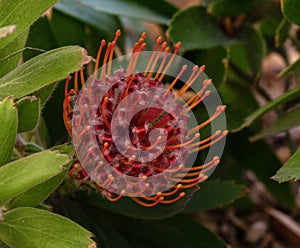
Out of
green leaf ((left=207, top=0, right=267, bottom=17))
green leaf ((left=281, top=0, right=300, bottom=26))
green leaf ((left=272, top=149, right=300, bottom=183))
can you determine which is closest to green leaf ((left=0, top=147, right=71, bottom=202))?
green leaf ((left=272, top=149, right=300, bottom=183))

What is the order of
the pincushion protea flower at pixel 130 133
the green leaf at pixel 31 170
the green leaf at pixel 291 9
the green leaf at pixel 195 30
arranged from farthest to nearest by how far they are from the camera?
the green leaf at pixel 195 30 < the green leaf at pixel 291 9 < the pincushion protea flower at pixel 130 133 < the green leaf at pixel 31 170

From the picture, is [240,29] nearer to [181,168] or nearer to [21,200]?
[181,168]

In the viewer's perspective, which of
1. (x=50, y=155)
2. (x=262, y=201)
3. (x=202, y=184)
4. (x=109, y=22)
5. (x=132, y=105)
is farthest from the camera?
(x=262, y=201)

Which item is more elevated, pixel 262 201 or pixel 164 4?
pixel 164 4

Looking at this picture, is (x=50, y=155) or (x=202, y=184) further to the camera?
(x=202, y=184)

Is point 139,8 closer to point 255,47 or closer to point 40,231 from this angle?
point 255,47

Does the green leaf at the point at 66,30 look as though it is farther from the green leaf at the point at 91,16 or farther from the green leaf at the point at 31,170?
the green leaf at the point at 31,170

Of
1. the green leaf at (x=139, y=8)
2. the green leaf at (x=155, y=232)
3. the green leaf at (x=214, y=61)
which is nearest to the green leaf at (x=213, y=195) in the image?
the green leaf at (x=155, y=232)

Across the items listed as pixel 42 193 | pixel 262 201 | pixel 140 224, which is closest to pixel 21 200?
pixel 42 193
